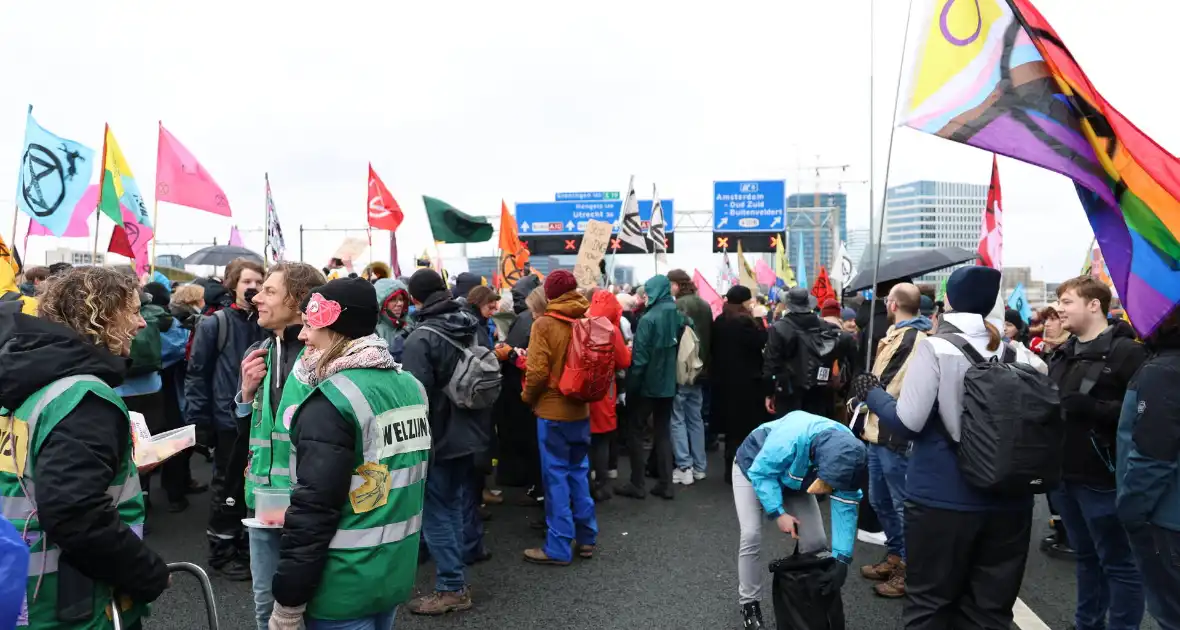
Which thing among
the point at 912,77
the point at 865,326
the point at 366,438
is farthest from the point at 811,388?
the point at 366,438

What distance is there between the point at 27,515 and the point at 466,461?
9.33 feet

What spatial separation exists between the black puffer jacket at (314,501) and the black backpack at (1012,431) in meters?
Result: 2.43

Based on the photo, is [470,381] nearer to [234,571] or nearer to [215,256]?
[234,571]

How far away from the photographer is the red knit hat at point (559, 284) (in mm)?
5594

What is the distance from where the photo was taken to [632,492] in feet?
24.0

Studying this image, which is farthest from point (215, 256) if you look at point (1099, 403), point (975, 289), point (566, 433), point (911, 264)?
point (1099, 403)

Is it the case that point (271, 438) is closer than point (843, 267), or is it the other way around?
point (271, 438)

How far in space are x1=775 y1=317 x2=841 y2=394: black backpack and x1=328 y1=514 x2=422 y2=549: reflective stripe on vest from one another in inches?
203

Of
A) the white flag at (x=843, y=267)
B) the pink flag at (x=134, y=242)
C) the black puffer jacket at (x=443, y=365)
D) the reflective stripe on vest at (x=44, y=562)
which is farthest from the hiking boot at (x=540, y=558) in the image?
the white flag at (x=843, y=267)

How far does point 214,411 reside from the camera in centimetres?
539

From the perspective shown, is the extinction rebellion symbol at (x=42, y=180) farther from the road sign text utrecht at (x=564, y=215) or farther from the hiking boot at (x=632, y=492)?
the road sign text utrecht at (x=564, y=215)

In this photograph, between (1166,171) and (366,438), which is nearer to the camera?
(366,438)

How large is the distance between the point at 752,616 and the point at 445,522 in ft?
5.98

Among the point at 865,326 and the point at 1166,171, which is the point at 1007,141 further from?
the point at 865,326
